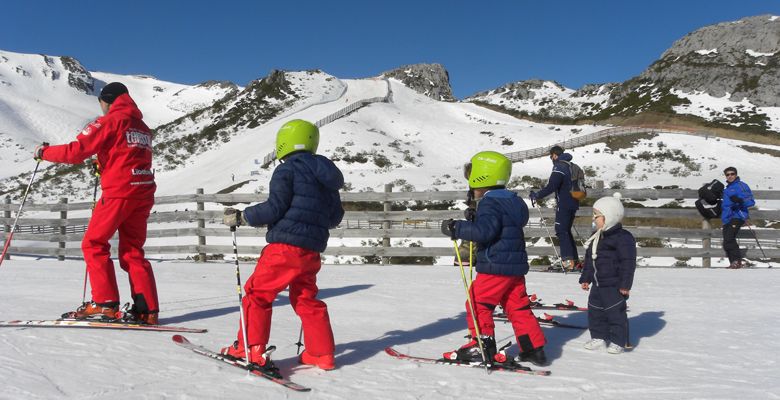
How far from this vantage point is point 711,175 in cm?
3041

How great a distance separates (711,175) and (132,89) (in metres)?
93.5

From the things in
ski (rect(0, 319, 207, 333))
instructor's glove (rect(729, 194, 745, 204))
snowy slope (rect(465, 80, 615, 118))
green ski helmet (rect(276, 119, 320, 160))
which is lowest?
ski (rect(0, 319, 207, 333))

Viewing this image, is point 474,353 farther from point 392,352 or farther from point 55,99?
point 55,99

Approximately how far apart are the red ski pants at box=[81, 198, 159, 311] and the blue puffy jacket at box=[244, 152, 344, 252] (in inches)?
68.1

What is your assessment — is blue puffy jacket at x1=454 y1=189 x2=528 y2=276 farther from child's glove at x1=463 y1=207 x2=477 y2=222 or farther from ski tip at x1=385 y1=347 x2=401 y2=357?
ski tip at x1=385 y1=347 x2=401 y2=357

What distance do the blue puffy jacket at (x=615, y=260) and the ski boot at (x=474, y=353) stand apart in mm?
1167

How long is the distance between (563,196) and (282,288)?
6.23 meters

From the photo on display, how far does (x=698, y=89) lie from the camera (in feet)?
197

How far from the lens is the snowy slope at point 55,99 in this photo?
208ft

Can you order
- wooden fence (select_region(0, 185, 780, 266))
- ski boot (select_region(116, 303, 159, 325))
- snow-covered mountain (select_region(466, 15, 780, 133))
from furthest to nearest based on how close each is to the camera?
snow-covered mountain (select_region(466, 15, 780, 133))
wooden fence (select_region(0, 185, 780, 266))
ski boot (select_region(116, 303, 159, 325))

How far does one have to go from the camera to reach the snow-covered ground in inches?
130

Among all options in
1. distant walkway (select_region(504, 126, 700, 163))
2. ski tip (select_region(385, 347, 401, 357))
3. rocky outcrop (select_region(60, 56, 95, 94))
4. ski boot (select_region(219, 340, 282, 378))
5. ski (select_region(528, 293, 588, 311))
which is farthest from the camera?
rocky outcrop (select_region(60, 56, 95, 94))

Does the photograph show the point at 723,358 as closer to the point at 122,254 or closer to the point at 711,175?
the point at 122,254

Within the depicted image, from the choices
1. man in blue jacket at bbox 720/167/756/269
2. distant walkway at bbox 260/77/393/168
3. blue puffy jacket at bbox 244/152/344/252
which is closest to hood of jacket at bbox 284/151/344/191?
blue puffy jacket at bbox 244/152/344/252
